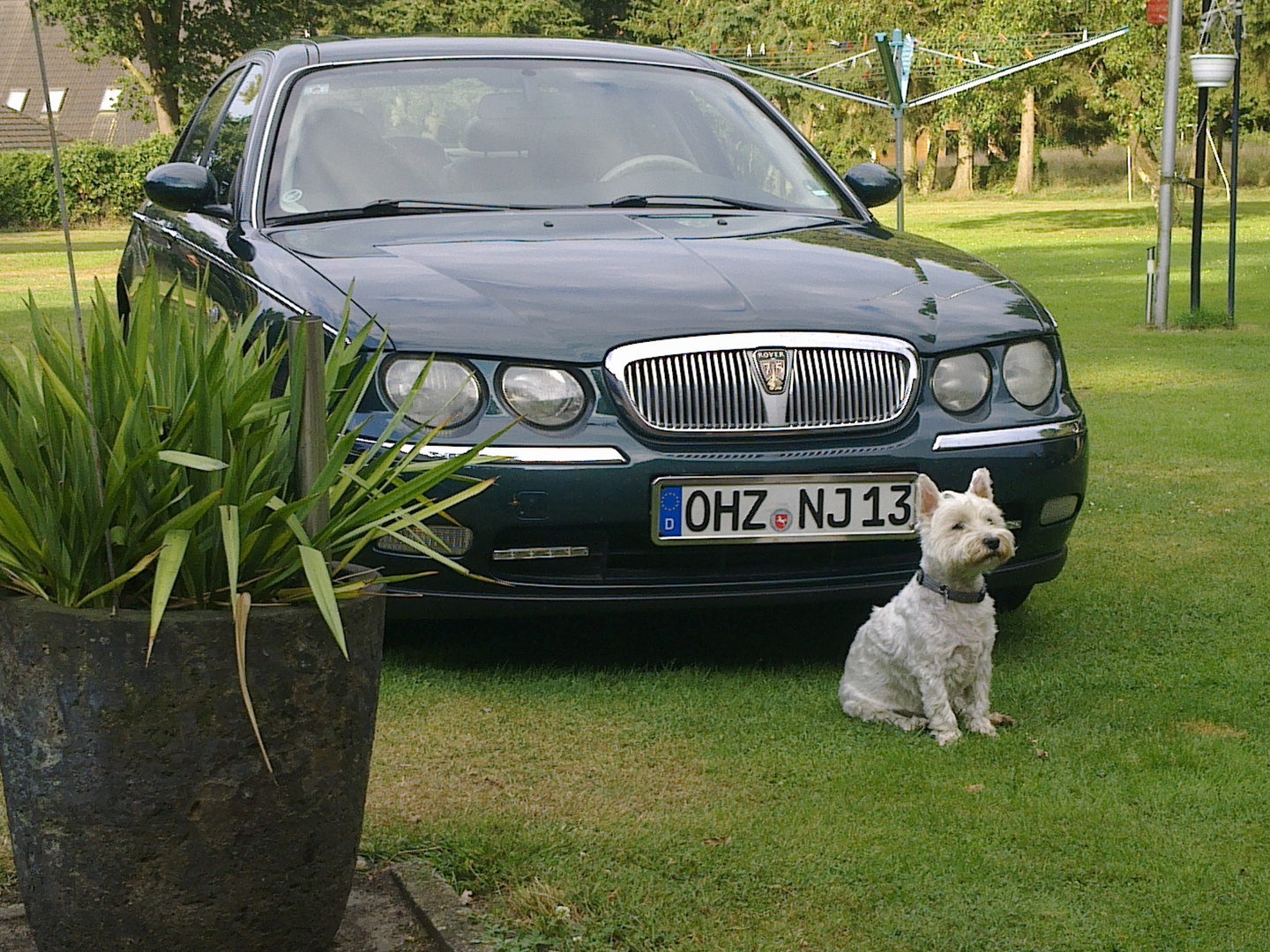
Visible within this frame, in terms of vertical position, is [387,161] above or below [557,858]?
above

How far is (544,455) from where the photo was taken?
14.7 feet

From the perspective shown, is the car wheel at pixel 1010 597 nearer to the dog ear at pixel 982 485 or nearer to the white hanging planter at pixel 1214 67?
the dog ear at pixel 982 485

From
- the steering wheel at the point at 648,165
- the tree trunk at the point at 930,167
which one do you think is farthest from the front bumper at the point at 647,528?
the tree trunk at the point at 930,167

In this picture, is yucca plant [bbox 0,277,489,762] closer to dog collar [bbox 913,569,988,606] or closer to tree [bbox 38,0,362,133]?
dog collar [bbox 913,569,988,606]

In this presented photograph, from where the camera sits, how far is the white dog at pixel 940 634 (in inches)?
172

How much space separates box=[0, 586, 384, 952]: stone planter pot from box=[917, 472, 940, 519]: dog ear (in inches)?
74.8

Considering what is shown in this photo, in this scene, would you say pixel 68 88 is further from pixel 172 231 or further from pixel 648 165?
pixel 648 165

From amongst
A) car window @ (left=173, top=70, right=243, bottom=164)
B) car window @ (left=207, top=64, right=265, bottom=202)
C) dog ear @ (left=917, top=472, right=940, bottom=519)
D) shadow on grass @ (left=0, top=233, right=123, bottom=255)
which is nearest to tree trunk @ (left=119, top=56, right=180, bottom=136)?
shadow on grass @ (left=0, top=233, right=123, bottom=255)

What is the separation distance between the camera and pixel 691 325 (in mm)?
4617

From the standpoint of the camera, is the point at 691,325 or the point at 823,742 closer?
the point at 823,742

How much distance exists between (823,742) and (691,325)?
1129 millimetres

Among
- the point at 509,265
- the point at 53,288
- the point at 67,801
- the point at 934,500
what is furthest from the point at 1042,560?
the point at 53,288

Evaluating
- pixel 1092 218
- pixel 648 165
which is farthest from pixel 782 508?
pixel 1092 218

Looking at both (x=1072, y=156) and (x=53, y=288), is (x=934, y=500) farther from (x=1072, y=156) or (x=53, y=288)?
(x=1072, y=156)
